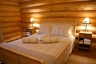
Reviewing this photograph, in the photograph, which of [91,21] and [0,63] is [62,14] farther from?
[0,63]

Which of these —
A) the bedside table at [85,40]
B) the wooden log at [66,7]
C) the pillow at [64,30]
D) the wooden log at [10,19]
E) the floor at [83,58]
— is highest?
the wooden log at [66,7]

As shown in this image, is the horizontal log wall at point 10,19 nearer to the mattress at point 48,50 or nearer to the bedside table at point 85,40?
the mattress at point 48,50

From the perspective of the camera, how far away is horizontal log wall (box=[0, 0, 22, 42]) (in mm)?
4172

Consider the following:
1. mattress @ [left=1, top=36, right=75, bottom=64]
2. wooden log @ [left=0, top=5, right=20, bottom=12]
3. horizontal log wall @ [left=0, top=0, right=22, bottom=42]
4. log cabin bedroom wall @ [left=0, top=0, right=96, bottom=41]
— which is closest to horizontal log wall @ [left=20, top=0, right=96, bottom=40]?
log cabin bedroom wall @ [left=0, top=0, right=96, bottom=41]

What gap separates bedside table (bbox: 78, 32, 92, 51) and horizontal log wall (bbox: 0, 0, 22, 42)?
130 inches

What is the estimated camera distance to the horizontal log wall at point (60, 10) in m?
3.04

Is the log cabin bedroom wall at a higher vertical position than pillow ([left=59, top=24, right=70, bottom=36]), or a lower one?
higher

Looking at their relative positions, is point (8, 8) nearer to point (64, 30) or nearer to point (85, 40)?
point (64, 30)

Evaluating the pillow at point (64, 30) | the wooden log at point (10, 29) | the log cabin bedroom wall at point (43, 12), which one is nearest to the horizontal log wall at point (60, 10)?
the log cabin bedroom wall at point (43, 12)

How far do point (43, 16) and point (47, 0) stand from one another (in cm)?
75

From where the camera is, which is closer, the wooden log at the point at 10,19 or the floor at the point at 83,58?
the floor at the point at 83,58

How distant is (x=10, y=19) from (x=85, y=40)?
374 centimetres

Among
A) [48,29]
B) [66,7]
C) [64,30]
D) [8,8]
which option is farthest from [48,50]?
[8,8]

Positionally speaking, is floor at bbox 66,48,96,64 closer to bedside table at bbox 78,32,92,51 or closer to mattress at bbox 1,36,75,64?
bedside table at bbox 78,32,92,51
